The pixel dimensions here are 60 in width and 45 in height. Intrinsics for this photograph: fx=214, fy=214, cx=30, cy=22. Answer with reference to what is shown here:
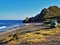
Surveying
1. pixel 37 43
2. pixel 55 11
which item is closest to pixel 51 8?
pixel 55 11

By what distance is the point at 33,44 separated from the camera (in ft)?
78.0

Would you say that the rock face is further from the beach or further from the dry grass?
the dry grass

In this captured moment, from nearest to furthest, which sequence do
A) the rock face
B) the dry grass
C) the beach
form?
1. the beach
2. the dry grass
3. the rock face

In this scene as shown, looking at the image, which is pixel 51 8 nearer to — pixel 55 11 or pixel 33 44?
pixel 55 11

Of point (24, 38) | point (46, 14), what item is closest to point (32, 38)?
point (24, 38)

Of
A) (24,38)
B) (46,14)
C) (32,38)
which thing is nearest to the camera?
(32,38)

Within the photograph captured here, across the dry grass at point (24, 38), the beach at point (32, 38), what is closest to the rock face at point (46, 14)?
the beach at point (32, 38)

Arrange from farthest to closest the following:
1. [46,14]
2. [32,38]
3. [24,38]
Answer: [46,14] < [24,38] < [32,38]

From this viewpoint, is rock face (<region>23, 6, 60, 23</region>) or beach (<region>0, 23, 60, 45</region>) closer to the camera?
beach (<region>0, 23, 60, 45</region>)

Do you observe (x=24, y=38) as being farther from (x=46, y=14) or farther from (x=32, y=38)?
(x=46, y=14)

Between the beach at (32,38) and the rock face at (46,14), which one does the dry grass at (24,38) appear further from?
the rock face at (46,14)

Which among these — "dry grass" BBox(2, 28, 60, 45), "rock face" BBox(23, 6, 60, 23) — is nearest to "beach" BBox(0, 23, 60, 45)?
"dry grass" BBox(2, 28, 60, 45)

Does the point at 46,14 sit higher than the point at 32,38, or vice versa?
the point at 46,14

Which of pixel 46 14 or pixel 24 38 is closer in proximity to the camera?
pixel 24 38
